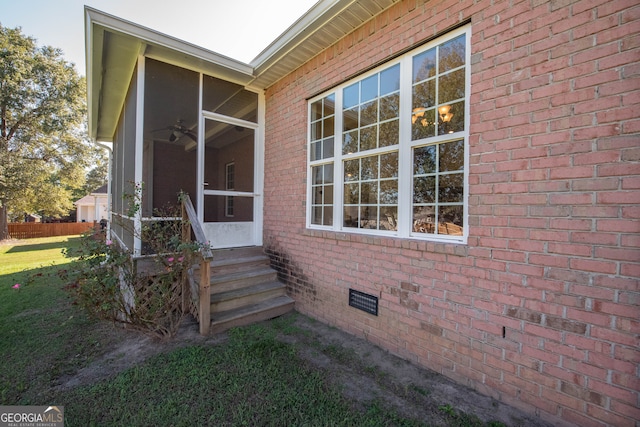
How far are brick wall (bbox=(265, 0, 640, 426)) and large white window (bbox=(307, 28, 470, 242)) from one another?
199mm

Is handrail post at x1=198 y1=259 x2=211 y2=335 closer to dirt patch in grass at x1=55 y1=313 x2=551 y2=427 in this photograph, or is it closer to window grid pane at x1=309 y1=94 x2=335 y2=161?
dirt patch in grass at x1=55 y1=313 x2=551 y2=427

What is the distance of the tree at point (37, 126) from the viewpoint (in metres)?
13.1

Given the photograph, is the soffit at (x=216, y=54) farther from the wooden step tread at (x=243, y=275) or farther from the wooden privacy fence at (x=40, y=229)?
the wooden privacy fence at (x=40, y=229)

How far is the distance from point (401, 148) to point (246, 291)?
3.00 meters

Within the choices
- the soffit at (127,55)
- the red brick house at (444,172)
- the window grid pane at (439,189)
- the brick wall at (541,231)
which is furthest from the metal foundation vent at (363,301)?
the soffit at (127,55)

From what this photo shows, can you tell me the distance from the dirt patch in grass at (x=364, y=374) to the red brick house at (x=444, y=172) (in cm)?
16

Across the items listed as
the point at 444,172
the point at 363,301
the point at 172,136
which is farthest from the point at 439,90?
the point at 172,136

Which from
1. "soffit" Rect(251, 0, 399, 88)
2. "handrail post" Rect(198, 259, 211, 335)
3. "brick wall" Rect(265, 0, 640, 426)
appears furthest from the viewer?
"handrail post" Rect(198, 259, 211, 335)

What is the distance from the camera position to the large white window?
9.04ft

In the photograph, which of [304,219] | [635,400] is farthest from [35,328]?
[635,400]

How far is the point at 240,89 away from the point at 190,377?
184 inches

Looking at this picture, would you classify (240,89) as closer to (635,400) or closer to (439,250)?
(439,250)

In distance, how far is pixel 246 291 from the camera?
419 cm

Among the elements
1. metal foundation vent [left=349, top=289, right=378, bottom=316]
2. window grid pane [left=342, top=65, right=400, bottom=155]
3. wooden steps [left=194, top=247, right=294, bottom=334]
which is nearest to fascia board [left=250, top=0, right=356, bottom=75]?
window grid pane [left=342, top=65, right=400, bottom=155]
